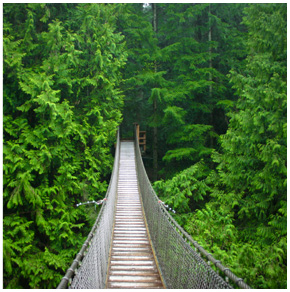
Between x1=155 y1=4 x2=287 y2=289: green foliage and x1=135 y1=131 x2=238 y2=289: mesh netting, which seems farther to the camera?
x1=155 y1=4 x2=287 y2=289: green foliage

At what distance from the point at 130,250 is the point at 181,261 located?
1.89 metres

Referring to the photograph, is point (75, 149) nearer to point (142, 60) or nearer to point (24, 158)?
point (24, 158)

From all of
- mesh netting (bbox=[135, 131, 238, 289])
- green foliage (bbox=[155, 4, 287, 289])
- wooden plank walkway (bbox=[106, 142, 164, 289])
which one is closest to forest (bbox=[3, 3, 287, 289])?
green foliage (bbox=[155, 4, 287, 289])

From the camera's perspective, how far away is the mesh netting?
2.29 meters

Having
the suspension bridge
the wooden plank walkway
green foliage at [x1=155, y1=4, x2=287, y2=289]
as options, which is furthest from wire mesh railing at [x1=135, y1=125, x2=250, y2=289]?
green foliage at [x1=155, y1=4, x2=287, y2=289]

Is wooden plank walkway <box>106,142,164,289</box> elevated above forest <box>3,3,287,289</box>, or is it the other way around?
forest <box>3,3,287,289</box>

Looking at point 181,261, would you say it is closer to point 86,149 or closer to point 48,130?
point 48,130

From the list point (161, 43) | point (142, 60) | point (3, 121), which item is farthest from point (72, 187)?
point (161, 43)

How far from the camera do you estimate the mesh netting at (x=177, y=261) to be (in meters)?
2.29

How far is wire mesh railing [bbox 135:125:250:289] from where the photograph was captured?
2.17 m

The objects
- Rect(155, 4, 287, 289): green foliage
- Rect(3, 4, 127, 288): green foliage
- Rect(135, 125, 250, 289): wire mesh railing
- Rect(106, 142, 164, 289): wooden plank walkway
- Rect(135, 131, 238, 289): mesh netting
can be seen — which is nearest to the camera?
Rect(135, 125, 250, 289): wire mesh railing

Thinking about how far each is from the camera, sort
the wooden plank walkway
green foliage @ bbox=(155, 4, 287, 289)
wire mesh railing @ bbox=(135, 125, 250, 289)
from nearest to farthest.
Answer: wire mesh railing @ bbox=(135, 125, 250, 289)
the wooden plank walkway
green foliage @ bbox=(155, 4, 287, 289)

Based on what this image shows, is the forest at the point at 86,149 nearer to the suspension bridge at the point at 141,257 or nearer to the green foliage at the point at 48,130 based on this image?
the green foliage at the point at 48,130

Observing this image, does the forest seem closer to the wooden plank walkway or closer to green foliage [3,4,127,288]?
green foliage [3,4,127,288]
